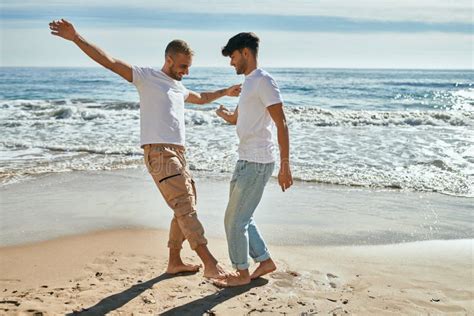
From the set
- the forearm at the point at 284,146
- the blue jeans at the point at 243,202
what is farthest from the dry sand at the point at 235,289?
the forearm at the point at 284,146

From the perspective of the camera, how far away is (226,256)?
16.9ft

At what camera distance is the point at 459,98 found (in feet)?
106

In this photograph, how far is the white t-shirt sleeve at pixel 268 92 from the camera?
388 centimetres

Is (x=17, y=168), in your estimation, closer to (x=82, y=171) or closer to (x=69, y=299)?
(x=82, y=171)

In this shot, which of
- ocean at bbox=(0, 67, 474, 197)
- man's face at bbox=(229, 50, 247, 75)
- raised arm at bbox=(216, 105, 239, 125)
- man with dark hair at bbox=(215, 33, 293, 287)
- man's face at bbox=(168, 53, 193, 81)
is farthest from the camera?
ocean at bbox=(0, 67, 474, 197)

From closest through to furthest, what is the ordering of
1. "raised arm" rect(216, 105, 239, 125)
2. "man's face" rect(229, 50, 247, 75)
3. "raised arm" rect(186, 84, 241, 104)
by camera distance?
"man's face" rect(229, 50, 247, 75)
"raised arm" rect(216, 105, 239, 125)
"raised arm" rect(186, 84, 241, 104)

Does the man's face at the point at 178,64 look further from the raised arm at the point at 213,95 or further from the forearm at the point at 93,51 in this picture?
the forearm at the point at 93,51

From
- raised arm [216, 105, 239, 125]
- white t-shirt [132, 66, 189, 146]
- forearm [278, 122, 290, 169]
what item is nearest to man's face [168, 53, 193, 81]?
white t-shirt [132, 66, 189, 146]

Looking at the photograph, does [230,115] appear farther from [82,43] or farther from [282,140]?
[82,43]

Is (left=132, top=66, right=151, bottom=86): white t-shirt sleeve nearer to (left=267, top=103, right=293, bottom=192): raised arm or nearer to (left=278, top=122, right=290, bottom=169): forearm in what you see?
(left=267, top=103, right=293, bottom=192): raised arm

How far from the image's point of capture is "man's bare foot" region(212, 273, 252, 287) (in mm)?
4277

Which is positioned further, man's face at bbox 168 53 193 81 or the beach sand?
man's face at bbox 168 53 193 81

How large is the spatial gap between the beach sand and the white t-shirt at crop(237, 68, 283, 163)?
1.04 m

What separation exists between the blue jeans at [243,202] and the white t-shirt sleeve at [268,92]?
1.59 ft
